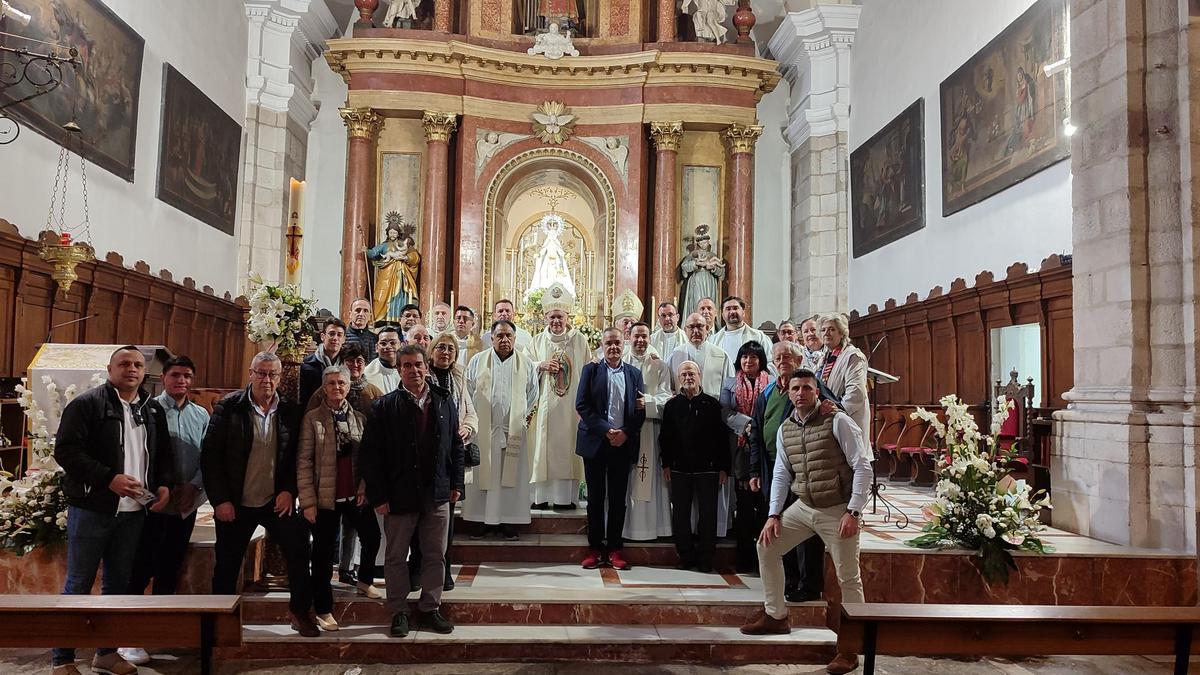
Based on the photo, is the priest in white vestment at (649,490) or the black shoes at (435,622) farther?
the priest in white vestment at (649,490)

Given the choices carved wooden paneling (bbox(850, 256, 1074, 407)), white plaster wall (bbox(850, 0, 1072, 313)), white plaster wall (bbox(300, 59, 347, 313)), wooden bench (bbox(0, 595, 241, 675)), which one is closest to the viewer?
wooden bench (bbox(0, 595, 241, 675))

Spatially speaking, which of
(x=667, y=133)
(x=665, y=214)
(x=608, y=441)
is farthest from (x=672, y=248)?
(x=608, y=441)

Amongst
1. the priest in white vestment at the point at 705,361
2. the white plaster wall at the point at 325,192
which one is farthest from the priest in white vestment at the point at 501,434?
the white plaster wall at the point at 325,192

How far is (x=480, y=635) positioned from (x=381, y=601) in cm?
72

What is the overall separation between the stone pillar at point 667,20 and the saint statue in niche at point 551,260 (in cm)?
408

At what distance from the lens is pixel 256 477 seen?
4746 mm

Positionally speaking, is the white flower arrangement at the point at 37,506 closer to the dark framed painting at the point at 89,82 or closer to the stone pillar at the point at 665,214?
the dark framed painting at the point at 89,82

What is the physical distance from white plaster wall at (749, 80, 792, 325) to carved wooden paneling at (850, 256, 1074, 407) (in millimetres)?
2378

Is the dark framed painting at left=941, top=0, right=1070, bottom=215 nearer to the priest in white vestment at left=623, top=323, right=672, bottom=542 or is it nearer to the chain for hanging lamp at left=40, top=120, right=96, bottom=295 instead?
the priest in white vestment at left=623, top=323, right=672, bottom=542

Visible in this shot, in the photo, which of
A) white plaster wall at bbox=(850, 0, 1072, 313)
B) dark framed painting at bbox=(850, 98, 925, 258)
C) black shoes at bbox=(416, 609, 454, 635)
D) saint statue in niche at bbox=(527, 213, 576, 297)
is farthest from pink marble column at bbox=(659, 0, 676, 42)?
black shoes at bbox=(416, 609, 454, 635)

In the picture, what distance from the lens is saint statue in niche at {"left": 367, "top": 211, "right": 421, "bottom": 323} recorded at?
540 inches

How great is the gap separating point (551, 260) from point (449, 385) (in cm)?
1152

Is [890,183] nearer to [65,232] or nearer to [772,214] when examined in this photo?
[772,214]

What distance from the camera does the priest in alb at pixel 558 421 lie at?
7.11 meters
